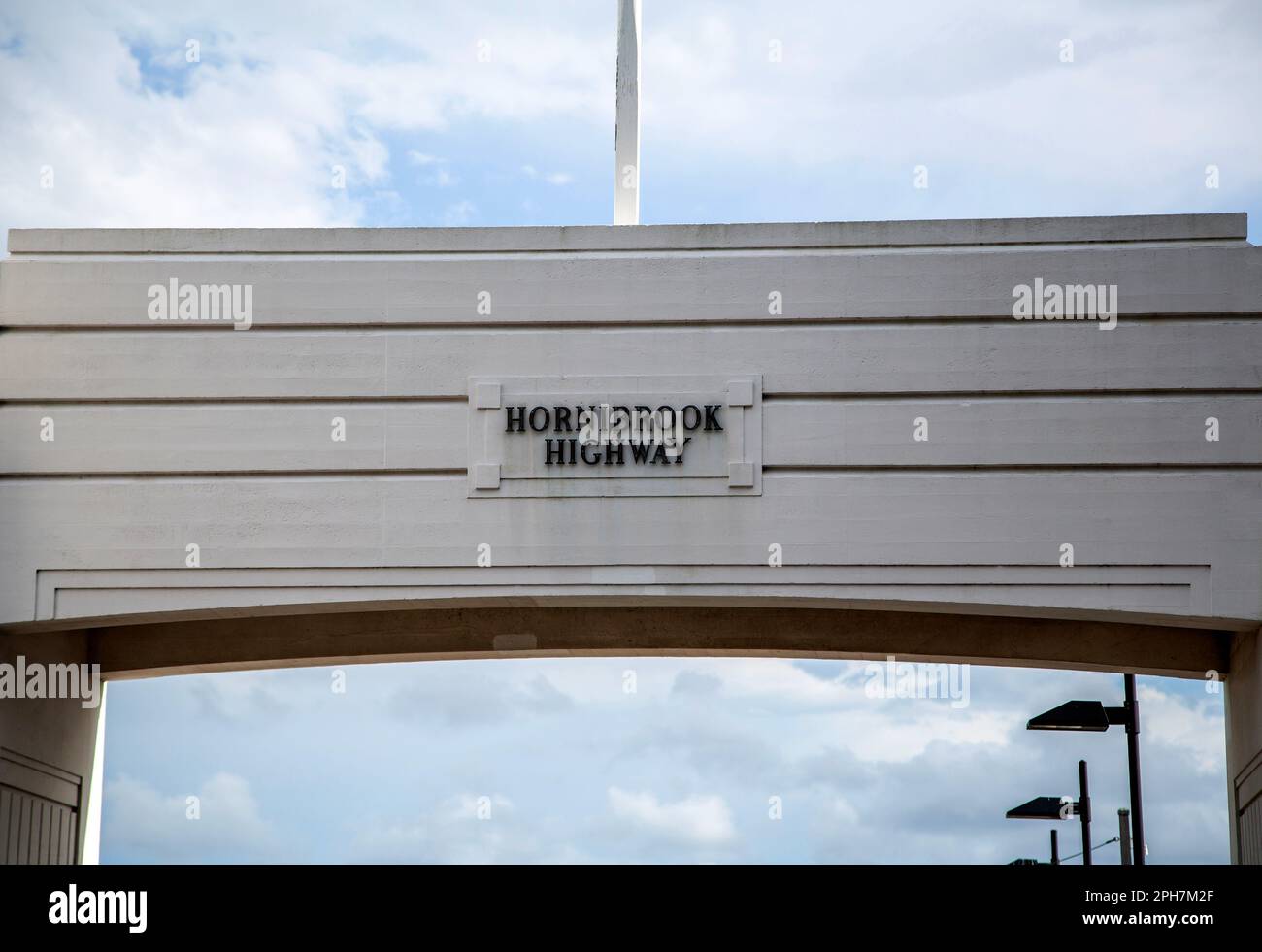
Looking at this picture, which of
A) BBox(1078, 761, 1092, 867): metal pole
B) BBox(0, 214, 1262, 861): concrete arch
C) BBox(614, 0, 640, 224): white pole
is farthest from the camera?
BBox(1078, 761, 1092, 867): metal pole

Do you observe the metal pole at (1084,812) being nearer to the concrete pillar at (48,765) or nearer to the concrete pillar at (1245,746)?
the concrete pillar at (1245,746)

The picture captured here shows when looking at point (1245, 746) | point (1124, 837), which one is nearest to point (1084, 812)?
point (1124, 837)

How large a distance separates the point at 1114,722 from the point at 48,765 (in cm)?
1298

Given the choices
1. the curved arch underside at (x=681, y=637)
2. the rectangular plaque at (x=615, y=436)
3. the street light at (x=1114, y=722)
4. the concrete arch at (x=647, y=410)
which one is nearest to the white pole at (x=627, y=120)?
the concrete arch at (x=647, y=410)

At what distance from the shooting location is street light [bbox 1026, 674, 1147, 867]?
21.5 metres

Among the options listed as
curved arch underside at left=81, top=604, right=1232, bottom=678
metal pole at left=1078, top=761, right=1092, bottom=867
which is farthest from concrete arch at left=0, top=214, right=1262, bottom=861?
metal pole at left=1078, top=761, right=1092, bottom=867

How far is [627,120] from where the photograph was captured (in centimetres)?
2078

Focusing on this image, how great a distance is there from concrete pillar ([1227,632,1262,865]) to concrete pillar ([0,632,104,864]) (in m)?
13.4

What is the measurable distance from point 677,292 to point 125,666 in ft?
27.3

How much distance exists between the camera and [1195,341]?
1856 centimetres

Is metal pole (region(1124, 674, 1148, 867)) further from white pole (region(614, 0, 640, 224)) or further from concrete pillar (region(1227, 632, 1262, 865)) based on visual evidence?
white pole (region(614, 0, 640, 224))
